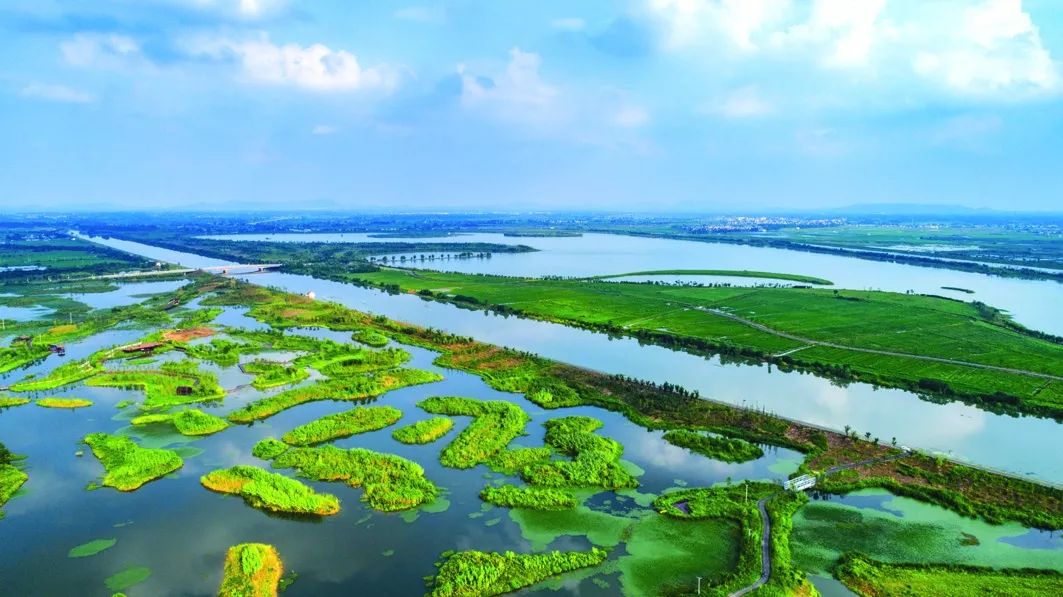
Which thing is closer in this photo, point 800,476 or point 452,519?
point 452,519

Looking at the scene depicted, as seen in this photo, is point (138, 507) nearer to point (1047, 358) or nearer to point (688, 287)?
point (1047, 358)

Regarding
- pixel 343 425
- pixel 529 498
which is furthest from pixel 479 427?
pixel 529 498

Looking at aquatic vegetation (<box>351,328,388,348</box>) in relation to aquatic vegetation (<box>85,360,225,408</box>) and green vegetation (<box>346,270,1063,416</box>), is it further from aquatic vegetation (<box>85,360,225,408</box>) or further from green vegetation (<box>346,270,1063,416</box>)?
green vegetation (<box>346,270,1063,416</box>)

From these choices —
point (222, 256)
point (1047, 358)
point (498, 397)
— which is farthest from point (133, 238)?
point (1047, 358)

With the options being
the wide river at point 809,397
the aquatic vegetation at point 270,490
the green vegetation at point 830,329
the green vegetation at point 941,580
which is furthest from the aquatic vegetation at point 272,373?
the green vegetation at point 941,580

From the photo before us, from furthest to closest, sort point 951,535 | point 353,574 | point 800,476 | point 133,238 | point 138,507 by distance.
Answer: point 133,238 < point 800,476 < point 138,507 < point 951,535 < point 353,574

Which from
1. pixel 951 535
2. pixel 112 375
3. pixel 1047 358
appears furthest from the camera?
pixel 1047 358

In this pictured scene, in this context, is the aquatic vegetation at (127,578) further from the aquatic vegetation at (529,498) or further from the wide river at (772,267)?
the wide river at (772,267)
